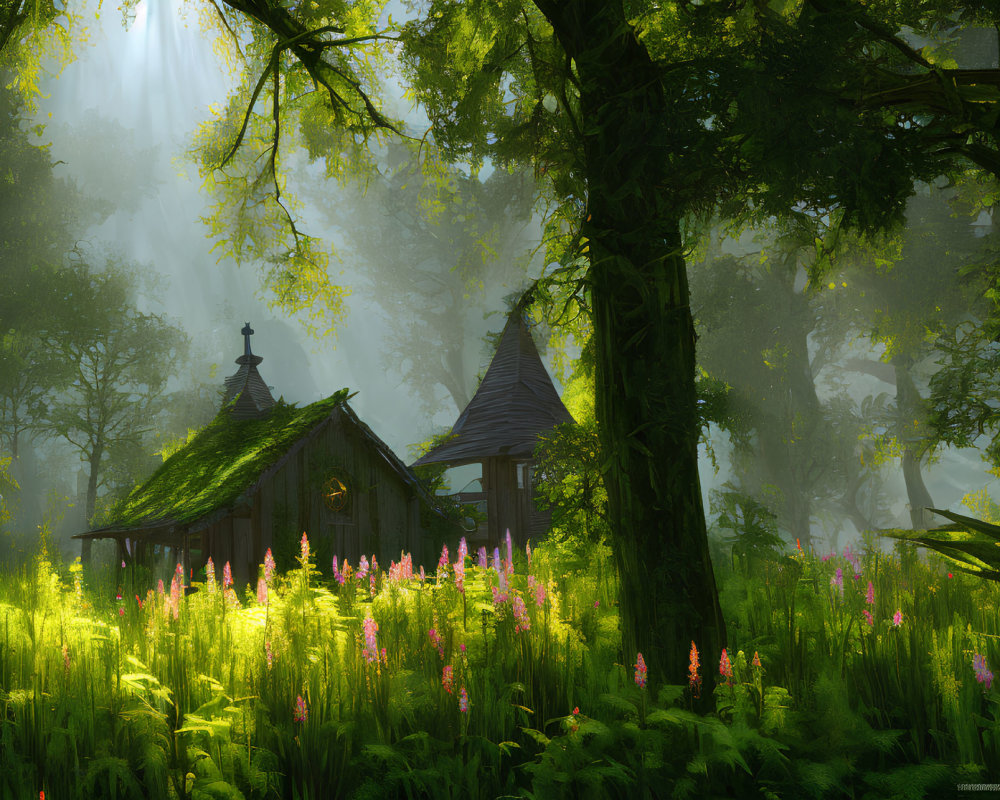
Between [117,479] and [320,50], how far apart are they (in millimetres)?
30251

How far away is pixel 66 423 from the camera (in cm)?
3025

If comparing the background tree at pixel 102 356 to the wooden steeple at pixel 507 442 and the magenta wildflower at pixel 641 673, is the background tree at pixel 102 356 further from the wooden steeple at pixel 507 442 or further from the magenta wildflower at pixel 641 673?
the magenta wildflower at pixel 641 673

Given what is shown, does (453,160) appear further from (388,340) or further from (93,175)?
(93,175)

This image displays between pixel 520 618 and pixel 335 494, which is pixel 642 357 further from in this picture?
pixel 335 494

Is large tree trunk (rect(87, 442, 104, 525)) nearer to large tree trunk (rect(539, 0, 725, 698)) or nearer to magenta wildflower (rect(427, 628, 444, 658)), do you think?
magenta wildflower (rect(427, 628, 444, 658))

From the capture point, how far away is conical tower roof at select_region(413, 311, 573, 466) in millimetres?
16031

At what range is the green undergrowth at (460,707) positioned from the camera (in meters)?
3.30

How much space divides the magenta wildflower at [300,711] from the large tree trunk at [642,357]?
6.48 feet

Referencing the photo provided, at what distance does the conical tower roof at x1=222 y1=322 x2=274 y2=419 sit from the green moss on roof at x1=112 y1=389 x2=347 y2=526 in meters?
0.33

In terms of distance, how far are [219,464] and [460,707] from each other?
11063mm

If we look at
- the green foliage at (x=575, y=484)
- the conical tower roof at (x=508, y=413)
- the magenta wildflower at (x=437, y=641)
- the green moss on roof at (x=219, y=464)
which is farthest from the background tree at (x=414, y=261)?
the magenta wildflower at (x=437, y=641)

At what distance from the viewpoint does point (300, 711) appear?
359 centimetres

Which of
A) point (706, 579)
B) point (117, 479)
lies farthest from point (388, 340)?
point (706, 579)

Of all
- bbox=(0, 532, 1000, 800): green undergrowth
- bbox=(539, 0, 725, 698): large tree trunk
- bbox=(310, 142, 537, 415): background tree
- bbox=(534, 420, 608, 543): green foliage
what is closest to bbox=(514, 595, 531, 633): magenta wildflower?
bbox=(0, 532, 1000, 800): green undergrowth
